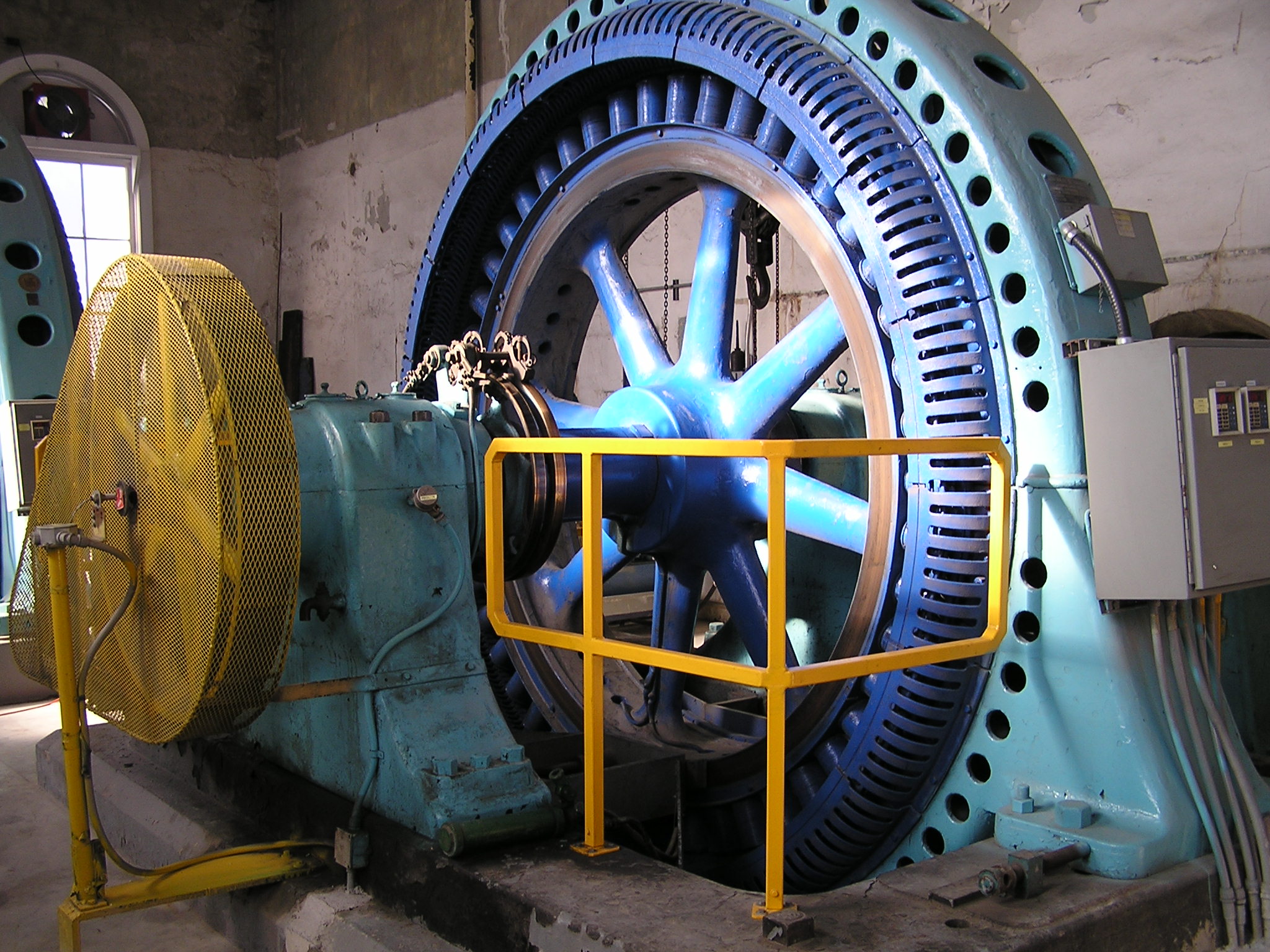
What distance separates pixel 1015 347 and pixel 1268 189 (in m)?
1.91

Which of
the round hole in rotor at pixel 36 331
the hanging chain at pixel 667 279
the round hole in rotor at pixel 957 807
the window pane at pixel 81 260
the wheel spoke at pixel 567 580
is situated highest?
the window pane at pixel 81 260

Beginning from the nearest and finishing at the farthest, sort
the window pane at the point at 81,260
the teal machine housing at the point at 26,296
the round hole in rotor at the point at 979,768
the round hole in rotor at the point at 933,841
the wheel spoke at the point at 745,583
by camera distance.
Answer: the round hole in rotor at the point at 979,768, the round hole in rotor at the point at 933,841, the wheel spoke at the point at 745,583, the teal machine housing at the point at 26,296, the window pane at the point at 81,260

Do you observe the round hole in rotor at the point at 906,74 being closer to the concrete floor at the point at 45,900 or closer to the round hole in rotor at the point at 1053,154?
the round hole in rotor at the point at 1053,154

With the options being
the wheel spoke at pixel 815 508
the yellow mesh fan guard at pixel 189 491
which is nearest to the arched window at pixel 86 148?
the yellow mesh fan guard at pixel 189 491

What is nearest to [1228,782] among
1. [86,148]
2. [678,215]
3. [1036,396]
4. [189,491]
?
[1036,396]

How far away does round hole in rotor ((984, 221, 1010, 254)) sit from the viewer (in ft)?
7.02

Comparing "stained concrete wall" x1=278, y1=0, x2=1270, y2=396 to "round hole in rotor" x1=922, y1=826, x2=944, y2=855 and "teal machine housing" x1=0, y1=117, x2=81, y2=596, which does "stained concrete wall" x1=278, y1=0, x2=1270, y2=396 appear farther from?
"teal machine housing" x1=0, y1=117, x2=81, y2=596

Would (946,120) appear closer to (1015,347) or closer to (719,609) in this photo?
(1015,347)

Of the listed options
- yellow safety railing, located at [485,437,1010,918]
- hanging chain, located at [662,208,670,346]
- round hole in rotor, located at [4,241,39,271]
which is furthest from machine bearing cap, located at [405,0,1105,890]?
round hole in rotor, located at [4,241,39,271]

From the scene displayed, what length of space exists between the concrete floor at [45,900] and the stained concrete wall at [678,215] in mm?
3244

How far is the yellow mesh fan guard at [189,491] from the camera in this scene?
222 centimetres

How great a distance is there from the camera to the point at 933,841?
2326 mm

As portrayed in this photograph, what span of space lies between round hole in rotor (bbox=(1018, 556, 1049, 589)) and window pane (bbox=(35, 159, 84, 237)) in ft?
29.6

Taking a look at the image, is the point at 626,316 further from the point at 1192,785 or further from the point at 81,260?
the point at 81,260
